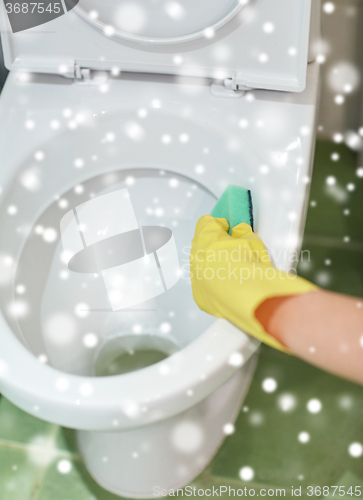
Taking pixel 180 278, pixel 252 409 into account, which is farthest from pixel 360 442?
pixel 180 278

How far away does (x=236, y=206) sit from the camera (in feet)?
1.96

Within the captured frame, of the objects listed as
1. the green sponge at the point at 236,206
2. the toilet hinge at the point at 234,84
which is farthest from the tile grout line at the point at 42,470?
the toilet hinge at the point at 234,84

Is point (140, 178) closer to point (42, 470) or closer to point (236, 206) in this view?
point (236, 206)

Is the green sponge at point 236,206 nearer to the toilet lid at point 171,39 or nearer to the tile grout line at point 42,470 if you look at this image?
the toilet lid at point 171,39

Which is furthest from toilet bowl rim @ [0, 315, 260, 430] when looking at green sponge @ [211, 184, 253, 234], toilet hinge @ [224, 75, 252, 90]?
toilet hinge @ [224, 75, 252, 90]

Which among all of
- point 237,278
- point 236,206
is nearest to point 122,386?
point 237,278

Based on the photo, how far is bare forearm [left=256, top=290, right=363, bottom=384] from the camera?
0.42m

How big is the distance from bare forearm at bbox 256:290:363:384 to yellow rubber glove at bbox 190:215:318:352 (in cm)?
1

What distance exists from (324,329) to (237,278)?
0.33 ft

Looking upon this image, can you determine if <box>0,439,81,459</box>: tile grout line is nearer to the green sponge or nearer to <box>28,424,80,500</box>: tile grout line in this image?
<box>28,424,80,500</box>: tile grout line

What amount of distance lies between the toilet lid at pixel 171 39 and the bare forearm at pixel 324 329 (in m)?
0.34

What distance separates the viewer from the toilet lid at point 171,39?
0.61 meters

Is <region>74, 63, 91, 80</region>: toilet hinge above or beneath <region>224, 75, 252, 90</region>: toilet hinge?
above

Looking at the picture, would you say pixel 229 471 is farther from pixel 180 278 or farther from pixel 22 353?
pixel 22 353
